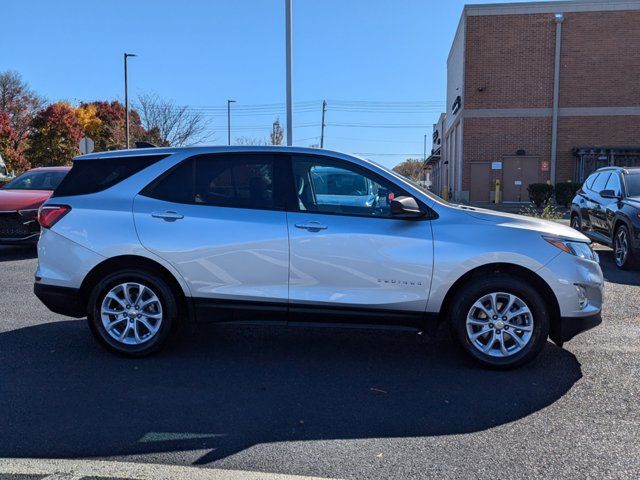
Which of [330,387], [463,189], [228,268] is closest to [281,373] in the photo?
[330,387]

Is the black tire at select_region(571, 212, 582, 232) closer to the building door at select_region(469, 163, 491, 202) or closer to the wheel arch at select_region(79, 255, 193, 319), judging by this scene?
the wheel arch at select_region(79, 255, 193, 319)

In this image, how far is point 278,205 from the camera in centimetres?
490

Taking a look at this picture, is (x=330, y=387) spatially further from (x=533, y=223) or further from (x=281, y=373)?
(x=533, y=223)

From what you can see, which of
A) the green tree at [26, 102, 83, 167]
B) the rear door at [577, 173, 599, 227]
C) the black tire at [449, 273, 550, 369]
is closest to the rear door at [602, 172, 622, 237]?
the rear door at [577, 173, 599, 227]

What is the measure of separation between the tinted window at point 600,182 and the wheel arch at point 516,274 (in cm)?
700

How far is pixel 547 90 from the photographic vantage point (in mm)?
27406

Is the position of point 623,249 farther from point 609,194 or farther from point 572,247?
point 572,247

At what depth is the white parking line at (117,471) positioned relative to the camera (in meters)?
3.11

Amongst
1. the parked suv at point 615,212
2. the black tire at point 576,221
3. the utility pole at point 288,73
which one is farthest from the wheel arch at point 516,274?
the utility pole at point 288,73

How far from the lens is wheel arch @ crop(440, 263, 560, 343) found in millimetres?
4734

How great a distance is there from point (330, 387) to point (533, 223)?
2.22m

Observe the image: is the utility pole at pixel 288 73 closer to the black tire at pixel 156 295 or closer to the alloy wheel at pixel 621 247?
the alloy wheel at pixel 621 247

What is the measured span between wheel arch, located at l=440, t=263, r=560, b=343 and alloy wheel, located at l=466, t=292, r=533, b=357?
0.19 m

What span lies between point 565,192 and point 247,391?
2294cm
